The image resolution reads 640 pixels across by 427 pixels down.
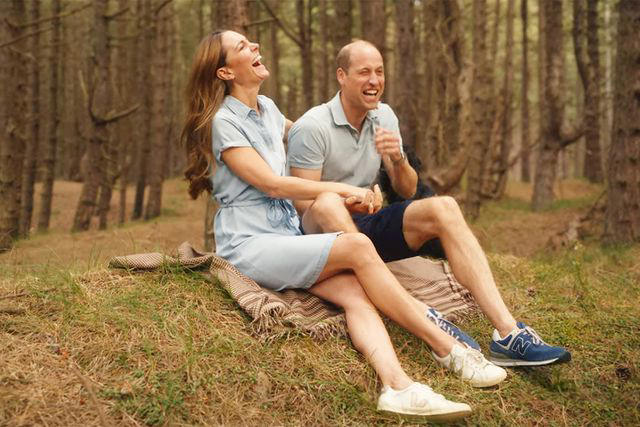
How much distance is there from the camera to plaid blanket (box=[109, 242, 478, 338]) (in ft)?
13.1

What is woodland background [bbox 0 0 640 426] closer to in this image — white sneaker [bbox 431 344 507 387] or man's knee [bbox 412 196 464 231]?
white sneaker [bbox 431 344 507 387]

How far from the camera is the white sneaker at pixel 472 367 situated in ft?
12.3

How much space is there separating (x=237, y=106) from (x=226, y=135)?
0.26 m

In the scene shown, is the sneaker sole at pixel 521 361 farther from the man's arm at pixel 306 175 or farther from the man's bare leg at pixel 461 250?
the man's arm at pixel 306 175

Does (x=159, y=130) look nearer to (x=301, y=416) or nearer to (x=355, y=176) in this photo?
(x=355, y=176)

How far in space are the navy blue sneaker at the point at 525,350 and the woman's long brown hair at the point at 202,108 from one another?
6.69ft

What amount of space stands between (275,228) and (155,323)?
0.92m

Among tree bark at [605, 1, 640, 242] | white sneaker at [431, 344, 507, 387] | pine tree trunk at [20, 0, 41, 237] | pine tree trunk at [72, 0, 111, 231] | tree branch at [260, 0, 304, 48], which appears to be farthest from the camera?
pine tree trunk at [20, 0, 41, 237]

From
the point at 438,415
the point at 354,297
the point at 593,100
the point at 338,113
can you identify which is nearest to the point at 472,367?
the point at 438,415

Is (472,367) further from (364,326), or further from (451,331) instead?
(364,326)

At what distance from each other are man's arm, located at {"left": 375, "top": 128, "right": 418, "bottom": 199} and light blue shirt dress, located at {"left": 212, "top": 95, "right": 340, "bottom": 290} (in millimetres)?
660

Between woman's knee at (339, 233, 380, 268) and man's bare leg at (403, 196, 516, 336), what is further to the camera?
man's bare leg at (403, 196, 516, 336)

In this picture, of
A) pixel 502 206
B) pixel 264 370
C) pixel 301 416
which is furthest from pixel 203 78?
pixel 502 206

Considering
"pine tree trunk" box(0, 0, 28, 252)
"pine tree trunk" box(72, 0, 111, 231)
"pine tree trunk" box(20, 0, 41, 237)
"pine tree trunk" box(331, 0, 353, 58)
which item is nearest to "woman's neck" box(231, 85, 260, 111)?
"pine tree trunk" box(0, 0, 28, 252)
